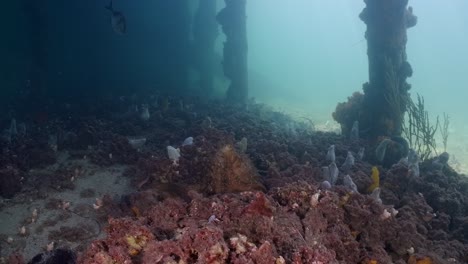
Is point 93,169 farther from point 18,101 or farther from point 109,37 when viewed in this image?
point 109,37

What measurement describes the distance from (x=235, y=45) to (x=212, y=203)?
2234 cm

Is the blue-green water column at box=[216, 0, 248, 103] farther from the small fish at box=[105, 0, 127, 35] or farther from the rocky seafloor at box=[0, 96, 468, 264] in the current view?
the small fish at box=[105, 0, 127, 35]

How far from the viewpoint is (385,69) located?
509 inches

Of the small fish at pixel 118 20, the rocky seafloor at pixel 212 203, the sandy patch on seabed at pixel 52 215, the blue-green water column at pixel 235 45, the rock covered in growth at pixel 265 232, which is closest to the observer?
the rock covered in growth at pixel 265 232

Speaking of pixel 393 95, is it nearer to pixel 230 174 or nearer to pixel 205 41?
pixel 230 174

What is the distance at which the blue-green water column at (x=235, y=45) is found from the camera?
24672mm

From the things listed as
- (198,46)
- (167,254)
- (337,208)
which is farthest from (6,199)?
(198,46)

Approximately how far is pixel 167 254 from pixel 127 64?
82.3 ft

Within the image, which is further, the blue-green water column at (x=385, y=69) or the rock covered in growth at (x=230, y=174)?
the blue-green water column at (x=385, y=69)

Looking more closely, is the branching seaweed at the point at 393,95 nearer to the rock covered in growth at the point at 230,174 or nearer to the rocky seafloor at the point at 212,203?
the rocky seafloor at the point at 212,203

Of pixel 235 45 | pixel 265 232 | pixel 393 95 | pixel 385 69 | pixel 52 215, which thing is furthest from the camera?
pixel 235 45

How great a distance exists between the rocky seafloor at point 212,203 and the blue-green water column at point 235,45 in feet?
43.9

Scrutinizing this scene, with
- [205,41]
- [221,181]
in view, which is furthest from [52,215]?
[205,41]

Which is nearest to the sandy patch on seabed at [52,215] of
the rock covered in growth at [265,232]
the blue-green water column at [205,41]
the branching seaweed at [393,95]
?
the rock covered in growth at [265,232]
